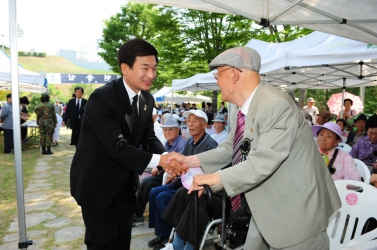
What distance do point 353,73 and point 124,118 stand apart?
25.7 ft

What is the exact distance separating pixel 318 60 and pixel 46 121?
9019mm

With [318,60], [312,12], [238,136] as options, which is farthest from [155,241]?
[318,60]

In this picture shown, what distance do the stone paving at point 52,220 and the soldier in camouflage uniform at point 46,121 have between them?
3.41 meters

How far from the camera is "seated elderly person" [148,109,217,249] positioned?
4043mm

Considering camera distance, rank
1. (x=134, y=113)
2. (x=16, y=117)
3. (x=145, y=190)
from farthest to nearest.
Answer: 1. (x=145, y=190)
2. (x=16, y=117)
3. (x=134, y=113)

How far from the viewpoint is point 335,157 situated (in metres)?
3.74

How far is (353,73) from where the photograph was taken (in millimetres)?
8609

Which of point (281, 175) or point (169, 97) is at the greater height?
point (169, 97)

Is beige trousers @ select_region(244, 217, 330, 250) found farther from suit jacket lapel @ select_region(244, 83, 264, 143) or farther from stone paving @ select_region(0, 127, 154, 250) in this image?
stone paving @ select_region(0, 127, 154, 250)

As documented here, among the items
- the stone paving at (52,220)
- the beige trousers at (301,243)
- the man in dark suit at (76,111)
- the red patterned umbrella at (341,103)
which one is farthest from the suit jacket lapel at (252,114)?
the red patterned umbrella at (341,103)

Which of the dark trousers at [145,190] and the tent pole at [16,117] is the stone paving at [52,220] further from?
the tent pole at [16,117]

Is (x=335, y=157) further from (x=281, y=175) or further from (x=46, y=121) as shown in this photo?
(x=46, y=121)

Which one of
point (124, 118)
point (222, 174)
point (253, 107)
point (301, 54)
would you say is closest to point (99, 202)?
point (124, 118)

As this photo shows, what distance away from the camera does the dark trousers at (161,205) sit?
404 centimetres
